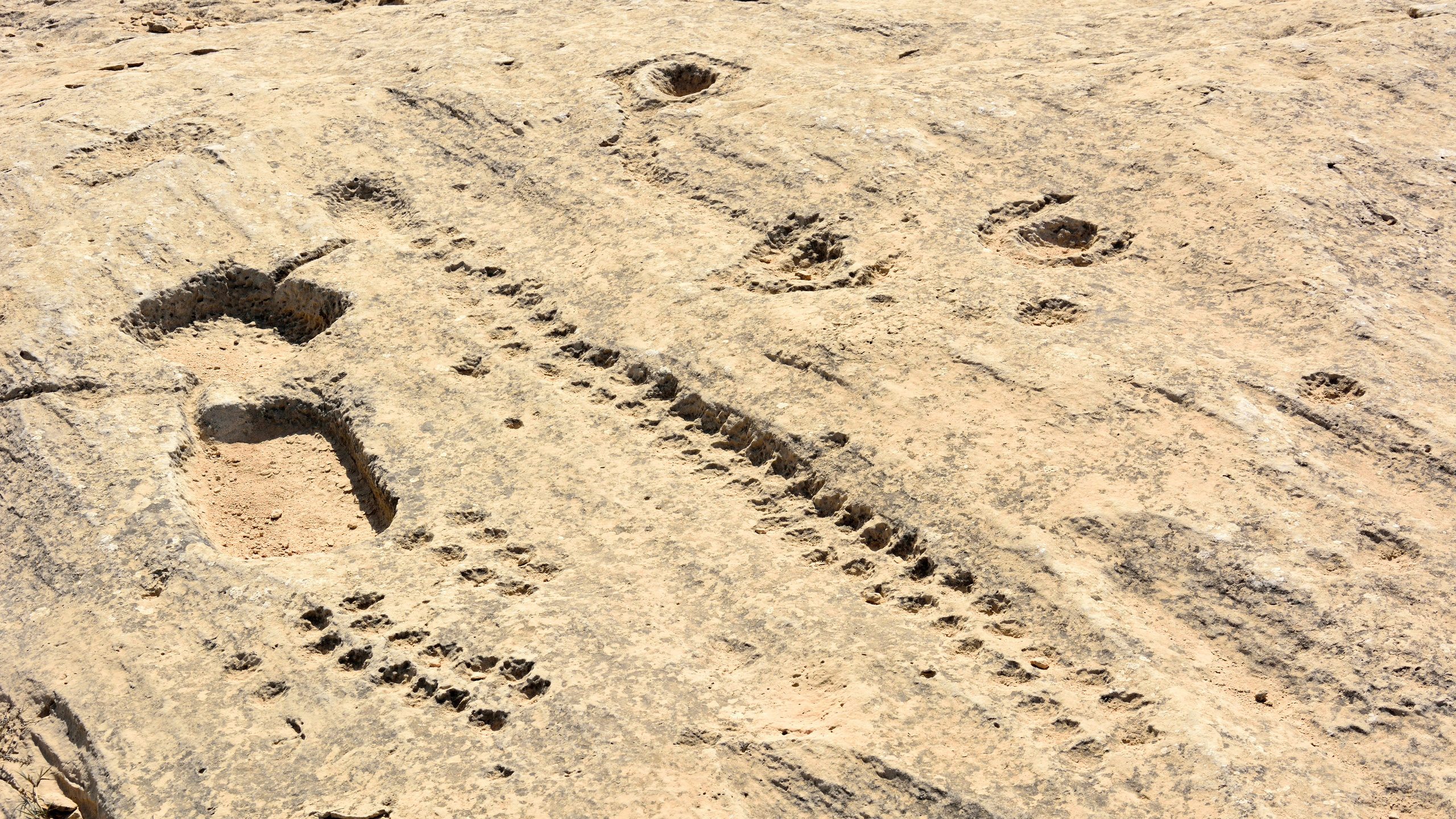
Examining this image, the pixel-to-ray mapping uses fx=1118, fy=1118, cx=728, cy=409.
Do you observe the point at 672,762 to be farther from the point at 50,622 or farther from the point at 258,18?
the point at 258,18

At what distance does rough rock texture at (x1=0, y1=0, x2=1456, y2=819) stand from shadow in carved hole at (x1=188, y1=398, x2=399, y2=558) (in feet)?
0.05

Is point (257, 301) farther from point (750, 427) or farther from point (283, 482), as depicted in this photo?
point (750, 427)

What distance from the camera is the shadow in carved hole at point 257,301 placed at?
3.70 m

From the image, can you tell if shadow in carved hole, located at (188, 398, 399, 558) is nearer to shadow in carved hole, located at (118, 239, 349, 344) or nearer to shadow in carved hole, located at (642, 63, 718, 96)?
shadow in carved hole, located at (118, 239, 349, 344)

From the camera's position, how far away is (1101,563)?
8.59ft

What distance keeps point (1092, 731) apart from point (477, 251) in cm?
251

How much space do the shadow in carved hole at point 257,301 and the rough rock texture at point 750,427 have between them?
1cm

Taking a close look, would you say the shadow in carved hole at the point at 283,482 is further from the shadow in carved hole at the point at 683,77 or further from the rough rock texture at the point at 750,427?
the shadow in carved hole at the point at 683,77

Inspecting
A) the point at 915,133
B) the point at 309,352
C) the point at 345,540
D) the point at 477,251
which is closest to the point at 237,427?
the point at 309,352

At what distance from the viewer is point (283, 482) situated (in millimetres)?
3289

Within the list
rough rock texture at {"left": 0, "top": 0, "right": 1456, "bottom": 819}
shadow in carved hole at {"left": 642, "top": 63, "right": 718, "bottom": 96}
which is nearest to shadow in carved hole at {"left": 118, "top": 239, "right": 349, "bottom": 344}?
rough rock texture at {"left": 0, "top": 0, "right": 1456, "bottom": 819}

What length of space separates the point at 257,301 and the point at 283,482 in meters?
0.83

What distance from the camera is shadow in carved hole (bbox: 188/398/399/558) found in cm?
308

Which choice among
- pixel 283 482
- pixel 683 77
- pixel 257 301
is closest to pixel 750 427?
pixel 283 482
